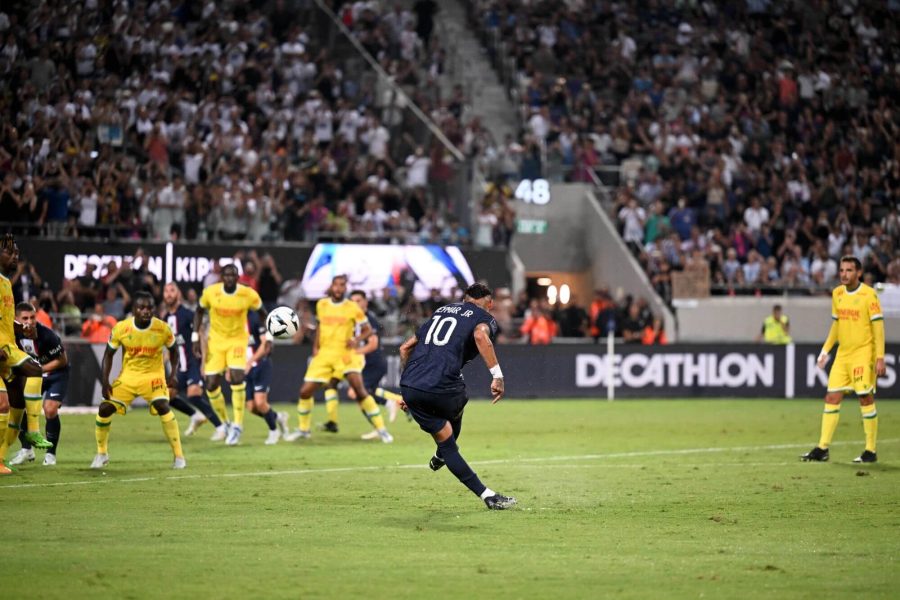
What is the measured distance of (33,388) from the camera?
53.3ft

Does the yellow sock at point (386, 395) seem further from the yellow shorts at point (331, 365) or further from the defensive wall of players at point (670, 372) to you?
the defensive wall of players at point (670, 372)

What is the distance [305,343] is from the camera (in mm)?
29297

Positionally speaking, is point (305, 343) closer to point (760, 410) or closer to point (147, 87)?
point (147, 87)

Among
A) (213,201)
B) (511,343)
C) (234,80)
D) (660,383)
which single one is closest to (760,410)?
(660,383)

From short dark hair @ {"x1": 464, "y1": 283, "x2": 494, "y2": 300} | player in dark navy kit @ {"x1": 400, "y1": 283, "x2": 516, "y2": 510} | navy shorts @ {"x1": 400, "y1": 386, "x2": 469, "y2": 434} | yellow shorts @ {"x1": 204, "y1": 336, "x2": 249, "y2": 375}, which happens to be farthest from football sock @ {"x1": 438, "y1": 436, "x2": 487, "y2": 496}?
yellow shorts @ {"x1": 204, "y1": 336, "x2": 249, "y2": 375}

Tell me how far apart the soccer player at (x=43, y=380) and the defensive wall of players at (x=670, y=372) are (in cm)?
1335

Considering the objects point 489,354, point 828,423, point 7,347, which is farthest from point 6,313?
point 828,423

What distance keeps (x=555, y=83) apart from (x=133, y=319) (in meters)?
25.5

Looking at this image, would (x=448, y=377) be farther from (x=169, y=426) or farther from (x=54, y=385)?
(x=54, y=385)

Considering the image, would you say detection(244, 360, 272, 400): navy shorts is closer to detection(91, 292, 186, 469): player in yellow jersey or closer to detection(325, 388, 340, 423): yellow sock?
detection(325, 388, 340, 423): yellow sock

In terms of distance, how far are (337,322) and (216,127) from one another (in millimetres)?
11425

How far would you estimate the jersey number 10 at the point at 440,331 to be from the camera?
12867 mm

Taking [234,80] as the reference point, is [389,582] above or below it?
below

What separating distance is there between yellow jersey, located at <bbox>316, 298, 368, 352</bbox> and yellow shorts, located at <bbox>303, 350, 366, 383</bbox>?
10cm
